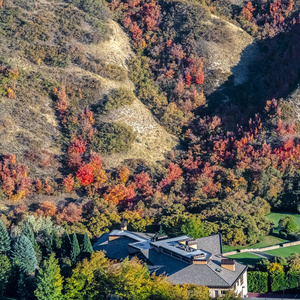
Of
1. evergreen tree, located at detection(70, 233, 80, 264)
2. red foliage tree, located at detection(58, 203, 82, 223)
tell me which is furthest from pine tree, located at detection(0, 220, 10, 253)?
red foliage tree, located at detection(58, 203, 82, 223)

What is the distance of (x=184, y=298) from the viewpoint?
47.7 meters

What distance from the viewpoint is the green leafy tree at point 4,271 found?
55.2 metres

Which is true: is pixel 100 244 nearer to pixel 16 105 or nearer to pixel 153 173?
pixel 153 173

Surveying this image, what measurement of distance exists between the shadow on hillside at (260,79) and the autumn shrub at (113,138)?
41.7 ft

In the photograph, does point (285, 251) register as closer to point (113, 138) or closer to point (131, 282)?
point (131, 282)

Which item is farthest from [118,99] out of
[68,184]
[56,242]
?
[56,242]

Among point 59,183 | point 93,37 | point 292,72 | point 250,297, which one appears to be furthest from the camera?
point 93,37

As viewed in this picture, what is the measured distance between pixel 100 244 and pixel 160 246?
727 cm

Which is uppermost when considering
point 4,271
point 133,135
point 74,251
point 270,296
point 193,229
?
point 133,135

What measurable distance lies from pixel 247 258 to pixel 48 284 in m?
19.6

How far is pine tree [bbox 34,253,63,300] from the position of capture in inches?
2013

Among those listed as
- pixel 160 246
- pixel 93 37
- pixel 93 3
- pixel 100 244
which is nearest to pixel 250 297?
pixel 160 246

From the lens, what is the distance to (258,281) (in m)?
56.4

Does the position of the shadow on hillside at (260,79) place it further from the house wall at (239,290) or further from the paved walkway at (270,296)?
the house wall at (239,290)
